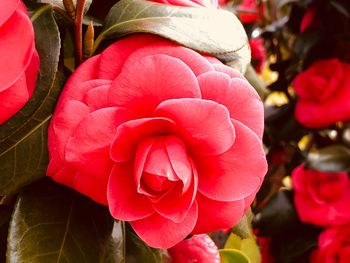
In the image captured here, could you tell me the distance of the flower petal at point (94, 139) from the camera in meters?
0.40

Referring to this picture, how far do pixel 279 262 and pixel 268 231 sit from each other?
71 mm

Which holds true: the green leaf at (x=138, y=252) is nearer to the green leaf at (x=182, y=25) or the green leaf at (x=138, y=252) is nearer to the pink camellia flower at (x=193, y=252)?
the pink camellia flower at (x=193, y=252)

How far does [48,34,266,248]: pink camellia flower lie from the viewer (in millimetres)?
398

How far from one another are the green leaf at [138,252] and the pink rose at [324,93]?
69cm

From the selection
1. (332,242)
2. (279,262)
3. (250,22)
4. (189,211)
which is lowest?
(279,262)

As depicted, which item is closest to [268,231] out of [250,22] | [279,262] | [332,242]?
[279,262]

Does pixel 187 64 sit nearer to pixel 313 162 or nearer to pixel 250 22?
pixel 313 162

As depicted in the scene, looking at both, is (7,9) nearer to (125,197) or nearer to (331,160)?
(125,197)

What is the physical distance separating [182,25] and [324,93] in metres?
0.70

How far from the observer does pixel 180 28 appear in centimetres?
48

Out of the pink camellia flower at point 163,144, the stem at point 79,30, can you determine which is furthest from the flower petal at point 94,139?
the stem at point 79,30

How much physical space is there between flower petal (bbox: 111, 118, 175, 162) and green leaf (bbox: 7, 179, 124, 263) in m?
0.11

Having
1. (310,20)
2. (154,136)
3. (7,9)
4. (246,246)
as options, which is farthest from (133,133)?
(310,20)

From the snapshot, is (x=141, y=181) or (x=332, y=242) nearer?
(x=141, y=181)
